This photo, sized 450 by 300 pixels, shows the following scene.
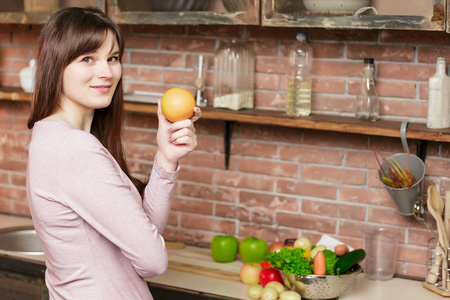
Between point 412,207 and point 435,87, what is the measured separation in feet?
1.37

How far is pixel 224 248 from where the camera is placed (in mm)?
2297

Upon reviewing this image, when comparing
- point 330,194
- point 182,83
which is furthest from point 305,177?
point 182,83

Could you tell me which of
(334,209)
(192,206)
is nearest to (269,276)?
(334,209)

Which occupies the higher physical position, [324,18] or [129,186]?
[324,18]

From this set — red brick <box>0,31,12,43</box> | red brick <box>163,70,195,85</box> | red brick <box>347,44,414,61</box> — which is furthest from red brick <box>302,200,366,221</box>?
red brick <box>0,31,12,43</box>

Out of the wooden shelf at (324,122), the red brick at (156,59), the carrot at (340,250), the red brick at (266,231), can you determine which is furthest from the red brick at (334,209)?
the red brick at (156,59)

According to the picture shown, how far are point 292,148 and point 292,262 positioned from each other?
54 centimetres

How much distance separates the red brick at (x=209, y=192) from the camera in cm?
246

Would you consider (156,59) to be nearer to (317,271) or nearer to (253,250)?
(253,250)

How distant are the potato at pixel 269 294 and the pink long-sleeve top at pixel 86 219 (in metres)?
0.59

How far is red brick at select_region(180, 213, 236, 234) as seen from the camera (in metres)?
2.47

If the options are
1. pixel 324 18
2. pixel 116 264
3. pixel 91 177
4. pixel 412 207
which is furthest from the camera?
pixel 412 207

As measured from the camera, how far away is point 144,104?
7.72 ft

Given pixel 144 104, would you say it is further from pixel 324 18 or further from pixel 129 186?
pixel 129 186
